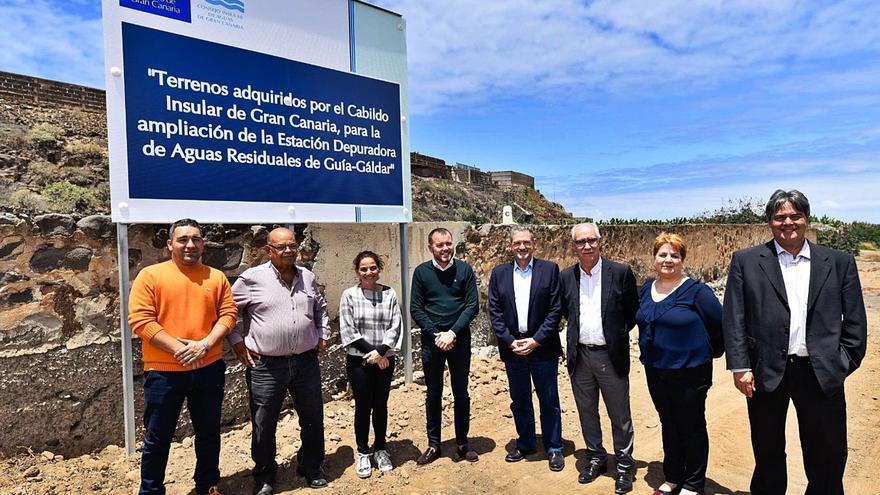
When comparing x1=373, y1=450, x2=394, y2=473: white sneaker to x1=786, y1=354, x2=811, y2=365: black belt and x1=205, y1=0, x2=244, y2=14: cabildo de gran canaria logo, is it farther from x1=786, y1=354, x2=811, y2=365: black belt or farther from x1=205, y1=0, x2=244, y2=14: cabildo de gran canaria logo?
x1=205, y1=0, x2=244, y2=14: cabildo de gran canaria logo

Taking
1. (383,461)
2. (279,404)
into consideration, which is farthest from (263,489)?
(383,461)

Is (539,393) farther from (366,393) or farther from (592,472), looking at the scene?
(366,393)

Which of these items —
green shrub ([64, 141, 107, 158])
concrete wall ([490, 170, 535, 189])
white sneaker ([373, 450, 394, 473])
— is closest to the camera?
white sneaker ([373, 450, 394, 473])

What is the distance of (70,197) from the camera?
11.9 metres

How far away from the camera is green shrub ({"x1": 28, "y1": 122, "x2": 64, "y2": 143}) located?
13734 mm

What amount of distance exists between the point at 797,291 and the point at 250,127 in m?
3.47

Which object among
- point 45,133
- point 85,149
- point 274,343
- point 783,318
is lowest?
point 274,343

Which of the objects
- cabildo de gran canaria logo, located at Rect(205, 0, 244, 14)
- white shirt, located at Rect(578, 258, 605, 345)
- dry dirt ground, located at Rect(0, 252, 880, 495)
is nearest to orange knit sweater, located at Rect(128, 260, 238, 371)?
dry dirt ground, located at Rect(0, 252, 880, 495)

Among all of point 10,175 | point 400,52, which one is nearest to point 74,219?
point 400,52

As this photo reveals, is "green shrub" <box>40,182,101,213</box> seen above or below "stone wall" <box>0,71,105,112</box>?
below

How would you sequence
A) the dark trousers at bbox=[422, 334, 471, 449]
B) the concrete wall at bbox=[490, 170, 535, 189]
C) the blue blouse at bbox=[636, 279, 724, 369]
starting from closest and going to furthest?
1. the blue blouse at bbox=[636, 279, 724, 369]
2. the dark trousers at bbox=[422, 334, 471, 449]
3. the concrete wall at bbox=[490, 170, 535, 189]

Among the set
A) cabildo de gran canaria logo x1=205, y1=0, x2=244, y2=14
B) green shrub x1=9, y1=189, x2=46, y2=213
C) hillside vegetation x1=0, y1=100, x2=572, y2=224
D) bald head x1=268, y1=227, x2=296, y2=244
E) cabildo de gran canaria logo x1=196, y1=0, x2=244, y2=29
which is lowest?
bald head x1=268, y1=227, x2=296, y2=244

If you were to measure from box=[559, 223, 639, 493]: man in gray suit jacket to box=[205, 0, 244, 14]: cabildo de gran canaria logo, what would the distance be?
9.27 feet

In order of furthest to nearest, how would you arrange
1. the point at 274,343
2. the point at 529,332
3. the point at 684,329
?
the point at 529,332 → the point at 274,343 → the point at 684,329
